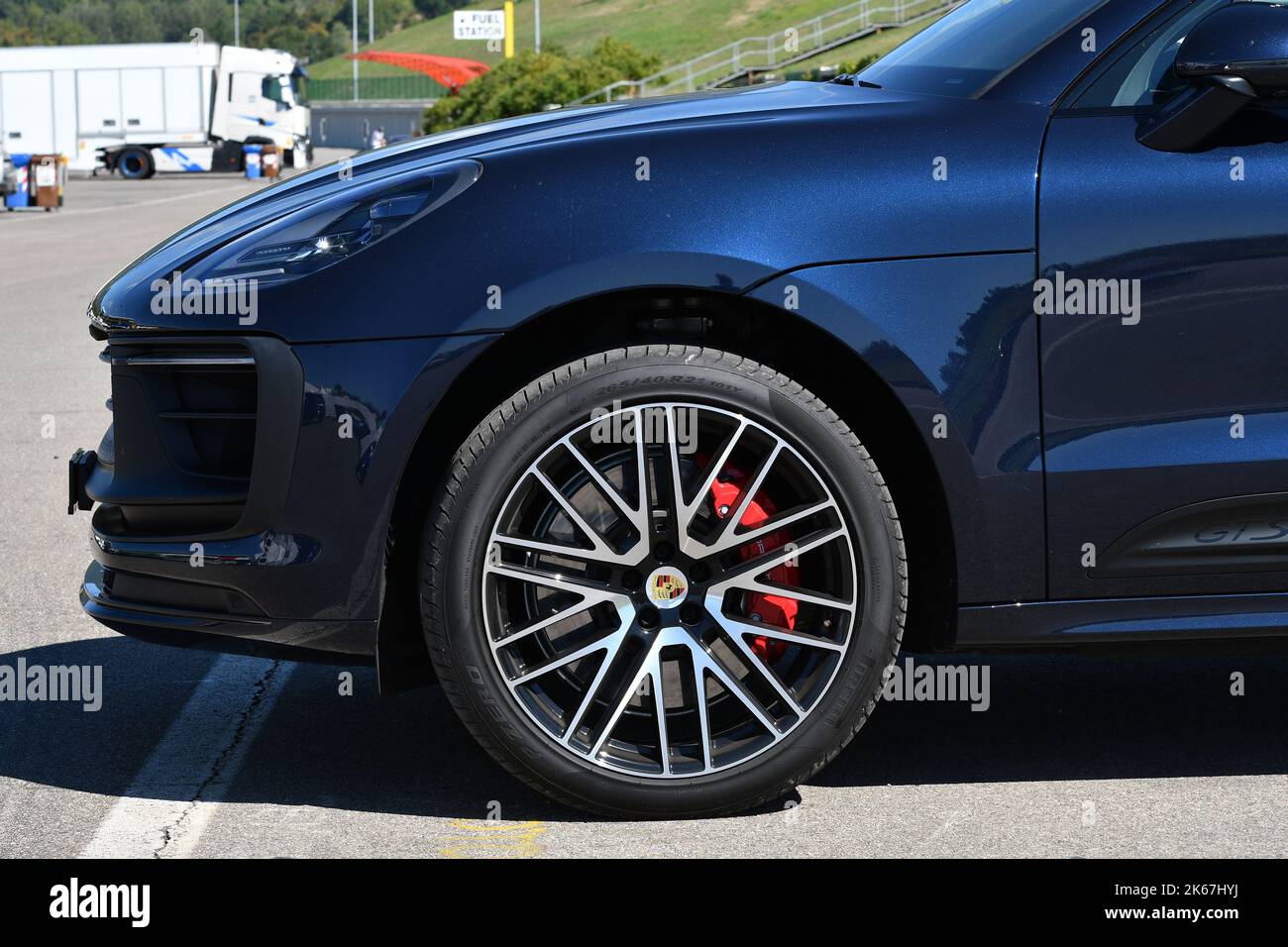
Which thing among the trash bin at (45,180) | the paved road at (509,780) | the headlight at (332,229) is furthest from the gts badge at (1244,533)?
the trash bin at (45,180)

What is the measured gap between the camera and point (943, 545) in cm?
312

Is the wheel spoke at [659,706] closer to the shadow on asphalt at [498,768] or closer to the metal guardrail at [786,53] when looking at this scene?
the shadow on asphalt at [498,768]

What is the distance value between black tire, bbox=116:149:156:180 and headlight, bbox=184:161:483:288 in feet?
143

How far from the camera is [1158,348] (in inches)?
118

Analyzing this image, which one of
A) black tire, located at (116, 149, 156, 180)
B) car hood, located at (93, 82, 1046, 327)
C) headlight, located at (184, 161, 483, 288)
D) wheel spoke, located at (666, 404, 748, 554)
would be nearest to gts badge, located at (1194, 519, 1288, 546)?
car hood, located at (93, 82, 1046, 327)

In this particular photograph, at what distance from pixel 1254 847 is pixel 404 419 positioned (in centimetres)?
177

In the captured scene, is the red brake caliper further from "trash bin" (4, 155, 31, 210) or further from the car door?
"trash bin" (4, 155, 31, 210)

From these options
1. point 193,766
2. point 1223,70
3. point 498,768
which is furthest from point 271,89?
point 1223,70

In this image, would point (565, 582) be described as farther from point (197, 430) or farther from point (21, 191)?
point (21, 191)

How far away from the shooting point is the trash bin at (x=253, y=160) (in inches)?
1703

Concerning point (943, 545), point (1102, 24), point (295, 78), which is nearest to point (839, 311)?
point (943, 545)

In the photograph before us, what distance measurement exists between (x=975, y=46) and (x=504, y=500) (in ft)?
4.70

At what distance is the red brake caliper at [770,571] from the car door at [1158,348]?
1.67 feet
